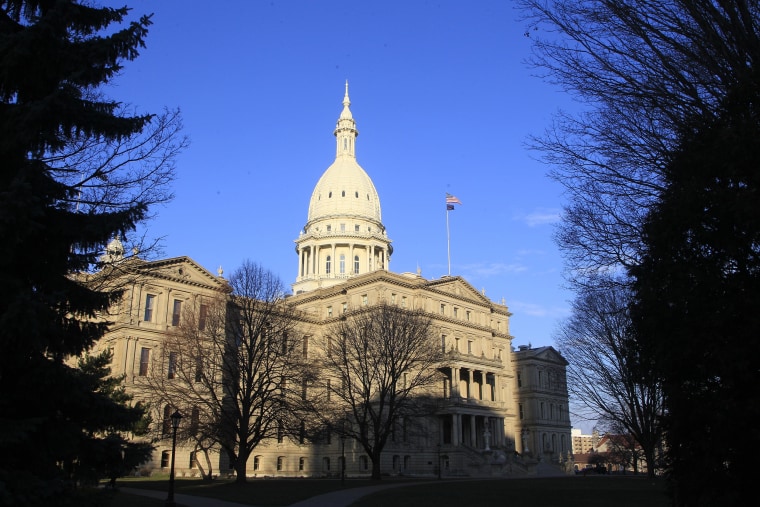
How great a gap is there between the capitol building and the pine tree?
105 feet

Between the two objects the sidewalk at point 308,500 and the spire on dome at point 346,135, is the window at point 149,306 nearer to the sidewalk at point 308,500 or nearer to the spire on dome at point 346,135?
the sidewalk at point 308,500

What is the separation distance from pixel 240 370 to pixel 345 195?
6523 cm

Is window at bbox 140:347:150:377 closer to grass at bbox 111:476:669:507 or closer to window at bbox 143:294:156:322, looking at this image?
window at bbox 143:294:156:322

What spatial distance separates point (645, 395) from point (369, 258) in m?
66.3

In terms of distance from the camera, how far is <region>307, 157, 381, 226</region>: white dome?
106 m

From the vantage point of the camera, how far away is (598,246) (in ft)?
58.7

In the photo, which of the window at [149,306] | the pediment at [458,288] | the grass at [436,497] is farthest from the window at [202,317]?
the pediment at [458,288]

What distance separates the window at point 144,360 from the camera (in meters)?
59.4

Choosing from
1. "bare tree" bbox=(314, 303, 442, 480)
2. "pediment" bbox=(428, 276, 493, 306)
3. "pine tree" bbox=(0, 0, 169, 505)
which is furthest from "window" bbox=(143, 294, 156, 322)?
"pine tree" bbox=(0, 0, 169, 505)

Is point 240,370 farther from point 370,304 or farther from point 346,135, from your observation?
point 346,135

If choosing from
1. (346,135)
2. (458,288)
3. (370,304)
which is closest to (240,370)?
(370,304)

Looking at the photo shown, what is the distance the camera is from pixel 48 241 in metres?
13.0

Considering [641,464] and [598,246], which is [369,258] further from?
[598,246]

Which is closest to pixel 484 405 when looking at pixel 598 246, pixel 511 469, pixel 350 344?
→ pixel 511 469
